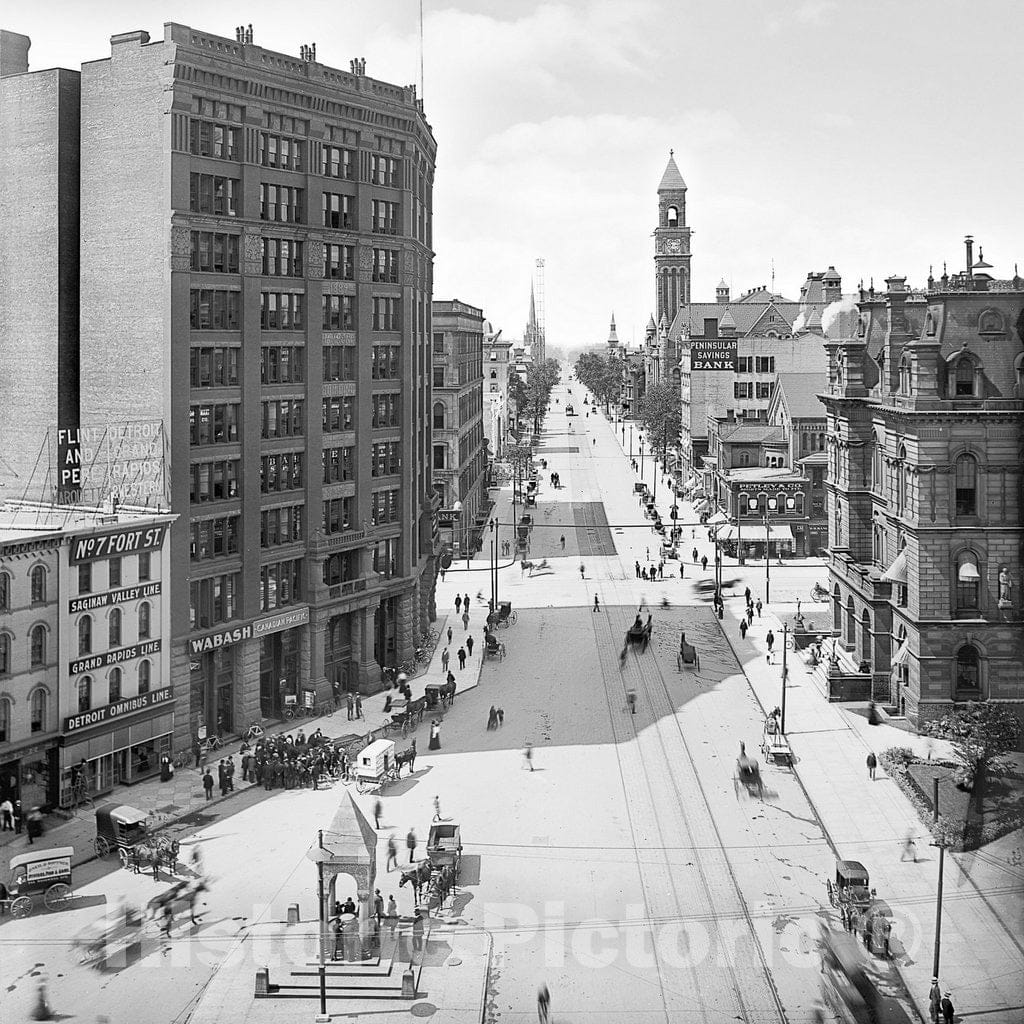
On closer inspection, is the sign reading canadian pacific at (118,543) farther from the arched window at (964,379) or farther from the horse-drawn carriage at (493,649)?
the arched window at (964,379)

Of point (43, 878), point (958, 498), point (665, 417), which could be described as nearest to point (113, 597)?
point (43, 878)

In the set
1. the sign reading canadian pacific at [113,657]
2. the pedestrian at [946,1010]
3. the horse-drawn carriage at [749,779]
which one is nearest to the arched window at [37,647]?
the sign reading canadian pacific at [113,657]

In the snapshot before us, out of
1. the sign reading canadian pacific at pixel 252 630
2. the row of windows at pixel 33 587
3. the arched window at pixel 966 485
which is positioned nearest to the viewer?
the row of windows at pixel 33 587

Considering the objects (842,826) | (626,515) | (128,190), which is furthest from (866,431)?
(626,515)

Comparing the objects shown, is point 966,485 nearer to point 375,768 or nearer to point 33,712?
point 375,768

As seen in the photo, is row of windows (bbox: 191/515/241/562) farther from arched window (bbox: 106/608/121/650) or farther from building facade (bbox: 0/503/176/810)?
arched window (bbox: 106/608/121/650)

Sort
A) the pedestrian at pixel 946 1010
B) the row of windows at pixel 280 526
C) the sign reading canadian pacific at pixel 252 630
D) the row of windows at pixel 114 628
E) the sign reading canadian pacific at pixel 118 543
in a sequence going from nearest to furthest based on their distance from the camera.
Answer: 1. the pedestrian at pixel 946 1010
2. the sign reading canadian pacific at pixel 118 543
3. the row of windows at pixel 114 628
4. the sign reading canadian pacific at pixel 252 630
5. the row of windows at pixel 280 526

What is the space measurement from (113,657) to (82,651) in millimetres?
1756

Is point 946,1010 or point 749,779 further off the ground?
point 749,779

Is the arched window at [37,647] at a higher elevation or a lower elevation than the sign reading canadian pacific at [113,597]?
lower

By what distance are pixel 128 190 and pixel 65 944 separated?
3508cm

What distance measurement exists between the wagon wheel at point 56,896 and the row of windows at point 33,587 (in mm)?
12146

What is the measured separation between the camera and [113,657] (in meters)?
51.8

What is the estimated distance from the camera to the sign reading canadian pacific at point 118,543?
50.1 m
